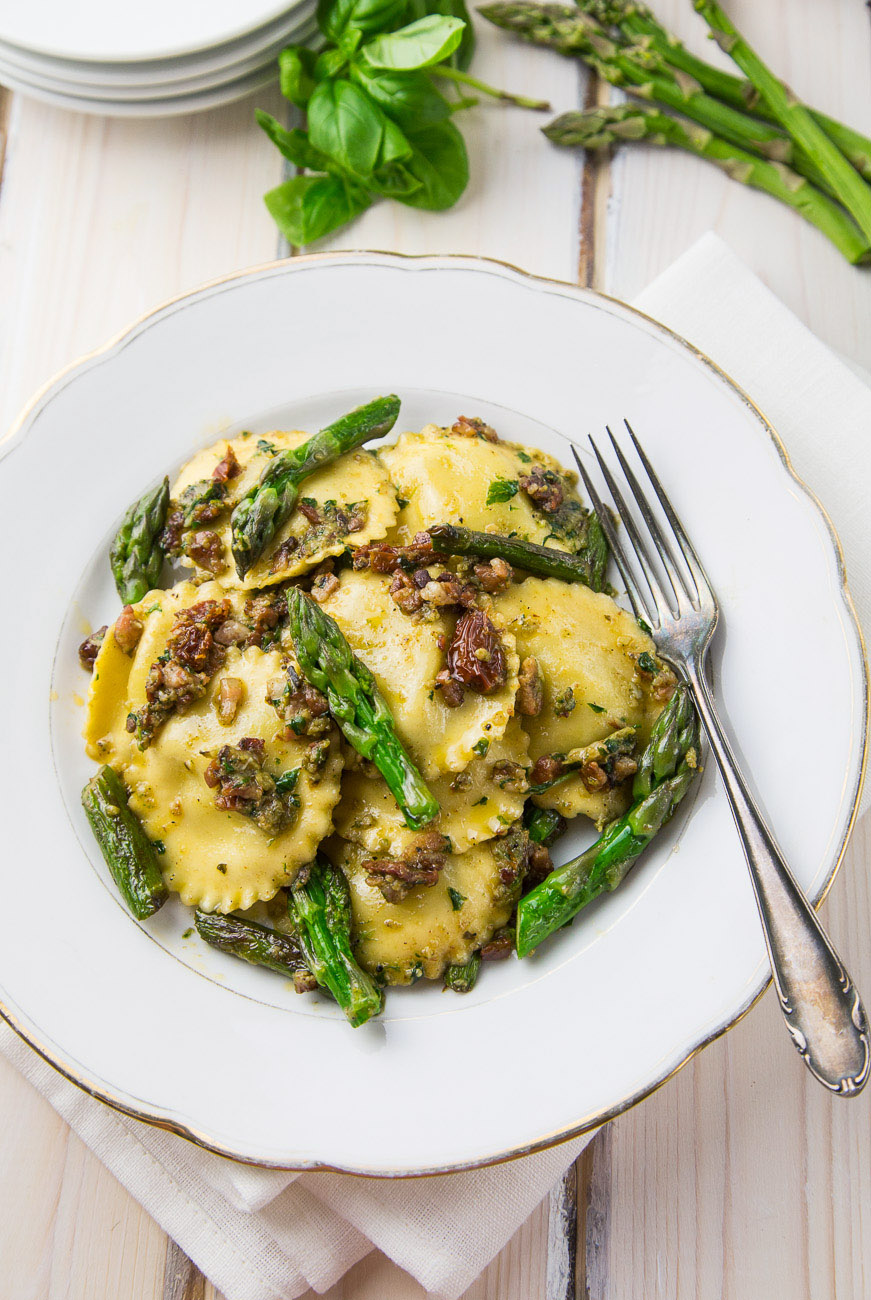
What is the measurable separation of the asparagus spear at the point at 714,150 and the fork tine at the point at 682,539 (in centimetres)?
229

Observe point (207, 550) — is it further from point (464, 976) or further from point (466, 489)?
point (464, 976)

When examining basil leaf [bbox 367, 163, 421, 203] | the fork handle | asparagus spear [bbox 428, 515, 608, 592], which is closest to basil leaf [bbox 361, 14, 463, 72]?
basil leaf [bbox 367, 163, 421, 203]

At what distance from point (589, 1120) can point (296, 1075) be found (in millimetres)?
1283

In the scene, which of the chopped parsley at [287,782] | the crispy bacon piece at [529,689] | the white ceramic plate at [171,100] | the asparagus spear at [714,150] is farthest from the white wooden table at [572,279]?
the chopped parsley at [287,782]

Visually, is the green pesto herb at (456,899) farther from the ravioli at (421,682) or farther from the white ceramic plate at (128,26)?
the white ceramic plate at (128,26)

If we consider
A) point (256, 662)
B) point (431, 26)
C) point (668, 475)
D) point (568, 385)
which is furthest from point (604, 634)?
point (431, 26)

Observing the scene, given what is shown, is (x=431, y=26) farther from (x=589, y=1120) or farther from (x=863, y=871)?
(x=589, y=1120)

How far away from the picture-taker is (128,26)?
5957 mm

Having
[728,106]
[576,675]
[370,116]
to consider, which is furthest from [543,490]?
[728,106]

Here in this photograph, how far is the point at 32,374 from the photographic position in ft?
20.4

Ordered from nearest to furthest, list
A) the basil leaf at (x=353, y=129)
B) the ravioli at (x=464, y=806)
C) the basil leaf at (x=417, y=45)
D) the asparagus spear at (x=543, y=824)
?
the ravioli at (x=464, y=806), the asparagus spear at (x=543, y=824), the basil leaf at (x=417, y=45), the basil leaf at (x=353, y=129)

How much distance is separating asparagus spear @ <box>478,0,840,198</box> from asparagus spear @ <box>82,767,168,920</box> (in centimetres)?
516

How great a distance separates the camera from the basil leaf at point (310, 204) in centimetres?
601

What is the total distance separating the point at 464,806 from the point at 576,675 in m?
0.81
